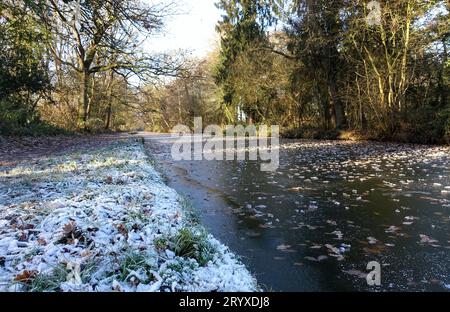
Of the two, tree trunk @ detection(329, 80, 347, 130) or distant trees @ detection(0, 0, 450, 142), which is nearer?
distant trees @ detection(0, 0, 450, 142)

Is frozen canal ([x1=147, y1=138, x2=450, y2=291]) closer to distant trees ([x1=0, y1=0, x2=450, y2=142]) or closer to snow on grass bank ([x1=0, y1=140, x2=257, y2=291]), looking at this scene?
snow on grass bank ([x1=0, y1=140, x2=257, y2=291])

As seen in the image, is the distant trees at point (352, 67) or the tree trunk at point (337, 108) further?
the tree trunk at point (337, 108)

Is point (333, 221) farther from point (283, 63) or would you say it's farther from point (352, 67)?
point (283, 63)

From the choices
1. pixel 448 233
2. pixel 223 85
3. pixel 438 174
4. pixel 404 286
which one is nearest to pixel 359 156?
pixel 438 174

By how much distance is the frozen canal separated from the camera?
337cm

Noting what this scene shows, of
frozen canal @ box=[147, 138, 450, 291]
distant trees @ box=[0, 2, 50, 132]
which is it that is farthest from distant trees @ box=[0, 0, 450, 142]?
frozen canal @ box=[147, 138, 450, 291]

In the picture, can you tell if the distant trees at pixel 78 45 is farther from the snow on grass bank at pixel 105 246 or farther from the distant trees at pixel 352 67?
the distant trees at pixel 352 67

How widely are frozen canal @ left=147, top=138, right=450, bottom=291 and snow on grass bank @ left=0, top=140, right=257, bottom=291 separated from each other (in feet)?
2.02

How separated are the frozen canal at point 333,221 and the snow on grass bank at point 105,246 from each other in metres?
0.62

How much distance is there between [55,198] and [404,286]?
421 cm

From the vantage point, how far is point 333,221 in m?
4.97

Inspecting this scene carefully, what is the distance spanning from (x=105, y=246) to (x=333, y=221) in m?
3.17

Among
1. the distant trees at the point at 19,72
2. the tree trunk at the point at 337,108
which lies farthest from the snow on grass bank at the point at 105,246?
the tree trunk at the point at 337,108

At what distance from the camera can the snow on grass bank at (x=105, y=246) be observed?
2.63 metres
